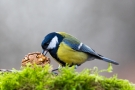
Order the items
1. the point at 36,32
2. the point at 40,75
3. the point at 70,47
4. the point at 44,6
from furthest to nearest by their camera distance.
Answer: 1. the point at 44,6
2. the point at 36,32
3. the point at 70,47
4. the point at 40,75

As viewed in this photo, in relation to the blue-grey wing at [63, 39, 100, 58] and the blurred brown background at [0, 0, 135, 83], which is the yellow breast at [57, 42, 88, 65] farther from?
the blurred brown background at [0, 0, 135, 83]

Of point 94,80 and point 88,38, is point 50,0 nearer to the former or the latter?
point 88,38

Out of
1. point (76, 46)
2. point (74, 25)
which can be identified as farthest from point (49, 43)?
point (74, 25)

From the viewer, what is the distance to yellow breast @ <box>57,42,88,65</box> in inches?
52.9

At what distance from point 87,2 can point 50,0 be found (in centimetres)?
54

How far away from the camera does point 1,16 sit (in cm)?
396

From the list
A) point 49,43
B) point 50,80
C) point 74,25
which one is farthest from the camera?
point 74,25

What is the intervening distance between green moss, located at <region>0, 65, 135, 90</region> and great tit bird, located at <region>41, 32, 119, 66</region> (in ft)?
1.83

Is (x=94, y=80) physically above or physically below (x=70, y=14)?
below

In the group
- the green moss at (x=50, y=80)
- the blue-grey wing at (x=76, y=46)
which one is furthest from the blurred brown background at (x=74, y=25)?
the green moss at (x=50, y=80)

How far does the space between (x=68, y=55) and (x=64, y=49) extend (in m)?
0.03

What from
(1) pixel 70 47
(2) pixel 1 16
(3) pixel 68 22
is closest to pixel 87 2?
(3) pixel 68 22

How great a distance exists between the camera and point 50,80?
2.39 ft

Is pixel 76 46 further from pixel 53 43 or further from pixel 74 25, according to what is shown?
pixel 74 25
